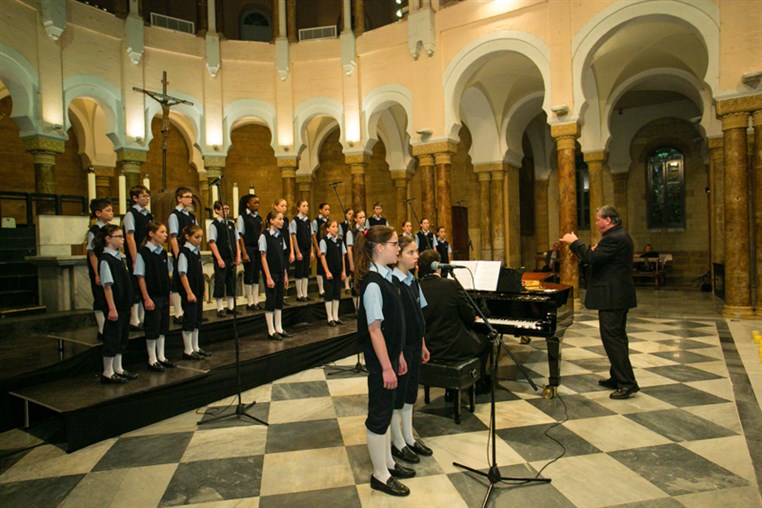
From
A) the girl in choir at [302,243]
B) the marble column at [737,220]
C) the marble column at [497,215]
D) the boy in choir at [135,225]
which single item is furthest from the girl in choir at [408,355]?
the marble column at [497,215]

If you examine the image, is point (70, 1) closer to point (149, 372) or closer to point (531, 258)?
point (149, 372)

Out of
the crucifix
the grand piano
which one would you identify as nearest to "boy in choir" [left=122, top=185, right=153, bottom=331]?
the crucifix

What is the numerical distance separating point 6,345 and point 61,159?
11494 mm

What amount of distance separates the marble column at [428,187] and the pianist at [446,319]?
26.8 ft

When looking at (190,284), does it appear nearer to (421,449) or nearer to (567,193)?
(421,449)

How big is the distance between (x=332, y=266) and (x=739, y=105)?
765cm

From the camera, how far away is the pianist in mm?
3973

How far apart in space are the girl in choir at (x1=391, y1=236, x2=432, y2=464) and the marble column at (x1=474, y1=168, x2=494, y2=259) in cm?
1201

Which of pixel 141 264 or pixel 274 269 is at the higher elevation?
pixel 141 264

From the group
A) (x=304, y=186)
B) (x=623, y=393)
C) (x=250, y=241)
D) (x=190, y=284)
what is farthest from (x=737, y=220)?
(x=304, y=186)

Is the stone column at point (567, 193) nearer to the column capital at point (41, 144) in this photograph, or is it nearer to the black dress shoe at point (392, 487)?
the black dress shoe at point (392, 487)

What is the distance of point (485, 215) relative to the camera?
50.0 ft

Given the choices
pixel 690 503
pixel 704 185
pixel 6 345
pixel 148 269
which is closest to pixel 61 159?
pixel 6 345

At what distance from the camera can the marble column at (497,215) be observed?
14742 millimetres
